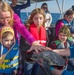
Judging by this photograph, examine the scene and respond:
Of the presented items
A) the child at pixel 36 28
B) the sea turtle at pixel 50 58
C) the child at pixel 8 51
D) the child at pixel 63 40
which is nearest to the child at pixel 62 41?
the child at pixel 63 40

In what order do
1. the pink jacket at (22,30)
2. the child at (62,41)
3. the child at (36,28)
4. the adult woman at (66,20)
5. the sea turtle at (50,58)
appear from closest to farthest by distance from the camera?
the sea turtle at (50,58), the pink jacket at (22,30), the child at (36,28), the child at (62,41), the adult woman at (66,20)

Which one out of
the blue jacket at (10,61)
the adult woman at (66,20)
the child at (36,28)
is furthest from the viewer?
the adult woman at (66,20)

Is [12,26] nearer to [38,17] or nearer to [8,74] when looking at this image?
[8,74]

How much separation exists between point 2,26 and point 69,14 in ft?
8.84

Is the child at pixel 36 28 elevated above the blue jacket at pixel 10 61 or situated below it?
above

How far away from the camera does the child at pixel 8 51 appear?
121 inches

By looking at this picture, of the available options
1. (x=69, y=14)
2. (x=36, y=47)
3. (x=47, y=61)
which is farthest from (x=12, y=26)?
(x=69, y=14)

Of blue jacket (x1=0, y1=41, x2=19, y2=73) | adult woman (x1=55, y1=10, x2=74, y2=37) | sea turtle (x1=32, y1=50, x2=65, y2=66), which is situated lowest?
blue jacket (x1=0, y1=41, x2=19, y2=73)

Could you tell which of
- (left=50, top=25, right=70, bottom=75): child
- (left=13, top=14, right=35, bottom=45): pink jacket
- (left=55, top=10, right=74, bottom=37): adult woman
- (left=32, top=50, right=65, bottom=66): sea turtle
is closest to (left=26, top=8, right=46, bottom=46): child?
(left=50, top=25, right=70, bottom=75): child

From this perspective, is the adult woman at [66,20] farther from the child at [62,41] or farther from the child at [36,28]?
the child at [36,28]

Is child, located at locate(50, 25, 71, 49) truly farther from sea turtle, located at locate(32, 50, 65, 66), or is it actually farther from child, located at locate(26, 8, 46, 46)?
sea turtle, located at locate(32, 50, 65, 66)

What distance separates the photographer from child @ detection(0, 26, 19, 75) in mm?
3064

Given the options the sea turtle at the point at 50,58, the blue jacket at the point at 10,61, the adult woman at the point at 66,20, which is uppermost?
the adult woman at the point at 66,20

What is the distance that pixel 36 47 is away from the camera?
8.79 ft
